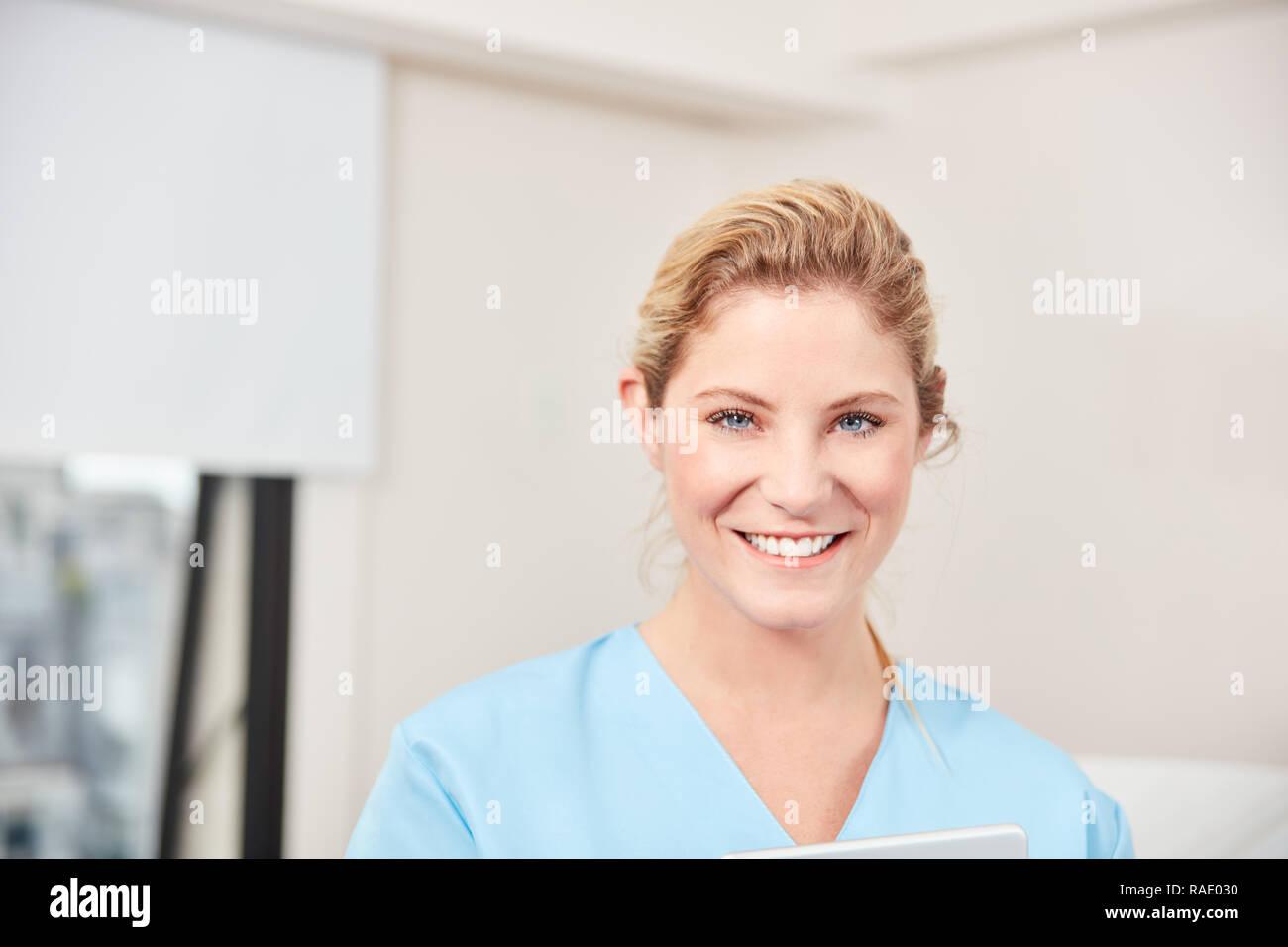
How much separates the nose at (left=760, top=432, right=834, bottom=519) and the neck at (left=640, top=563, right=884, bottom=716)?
0.10 metres

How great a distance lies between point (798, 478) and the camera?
86 cm

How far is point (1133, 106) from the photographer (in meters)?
1.79

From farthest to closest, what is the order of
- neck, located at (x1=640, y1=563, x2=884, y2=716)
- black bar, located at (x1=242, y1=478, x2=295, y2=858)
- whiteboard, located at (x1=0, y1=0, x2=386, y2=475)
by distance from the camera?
black bar, located at (x1=242, y1=478, x2=295, y2=858) < whiteboard, located at (x1=0, y1=0, x2=386, y2=475) < neck, located at (x1=640, y1=563, x2=884, y2=716)

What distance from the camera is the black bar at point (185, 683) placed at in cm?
183

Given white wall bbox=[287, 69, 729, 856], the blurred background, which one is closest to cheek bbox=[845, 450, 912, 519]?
the blurred background

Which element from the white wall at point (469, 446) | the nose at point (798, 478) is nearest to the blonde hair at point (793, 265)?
the nose at point (798, 478)

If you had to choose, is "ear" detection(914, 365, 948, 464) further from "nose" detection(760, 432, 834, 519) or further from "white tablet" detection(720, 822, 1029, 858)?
"white tablet" detection(720, 822, 1029, 858)

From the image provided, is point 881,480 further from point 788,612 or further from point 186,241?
point 186,241

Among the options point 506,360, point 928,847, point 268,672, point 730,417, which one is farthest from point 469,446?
point 928,847

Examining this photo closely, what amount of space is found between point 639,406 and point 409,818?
14.4 inches

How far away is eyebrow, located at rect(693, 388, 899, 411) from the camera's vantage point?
0.87 meters

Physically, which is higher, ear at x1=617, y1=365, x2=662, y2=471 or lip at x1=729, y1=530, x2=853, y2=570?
ear at x1=617, y1=365, x2=662, y2=471

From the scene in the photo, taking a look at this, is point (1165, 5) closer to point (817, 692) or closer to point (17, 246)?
point (817, 692)

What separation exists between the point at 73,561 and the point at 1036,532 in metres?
1.40
